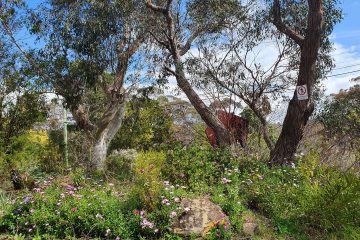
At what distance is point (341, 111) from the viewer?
11805 mm

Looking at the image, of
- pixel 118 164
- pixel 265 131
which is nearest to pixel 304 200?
pixel 118 164

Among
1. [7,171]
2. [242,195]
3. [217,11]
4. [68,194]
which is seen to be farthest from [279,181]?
[217,11]

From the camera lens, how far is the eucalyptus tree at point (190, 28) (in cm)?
1092

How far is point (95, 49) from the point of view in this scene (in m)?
10.4

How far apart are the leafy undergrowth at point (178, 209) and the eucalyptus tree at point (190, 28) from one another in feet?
A: 14.9

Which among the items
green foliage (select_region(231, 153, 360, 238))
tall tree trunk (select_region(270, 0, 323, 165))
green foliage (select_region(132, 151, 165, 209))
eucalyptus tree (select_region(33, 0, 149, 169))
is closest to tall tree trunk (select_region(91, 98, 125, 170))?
eucalyptus tree (select_region(33, 0, 149, 169))

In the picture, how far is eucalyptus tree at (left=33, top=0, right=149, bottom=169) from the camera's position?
10391mm

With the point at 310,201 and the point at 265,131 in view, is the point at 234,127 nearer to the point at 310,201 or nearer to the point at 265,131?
the point at 265,131

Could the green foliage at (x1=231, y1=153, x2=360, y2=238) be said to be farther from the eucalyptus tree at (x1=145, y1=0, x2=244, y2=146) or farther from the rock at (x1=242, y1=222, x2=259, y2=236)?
the eucalyptus tree at (x1=145, y1=0, x2=244, y2=146)

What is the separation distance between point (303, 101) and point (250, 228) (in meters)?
4.61

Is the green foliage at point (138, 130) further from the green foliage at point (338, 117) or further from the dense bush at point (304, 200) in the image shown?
the dense bush at point (304, 200)

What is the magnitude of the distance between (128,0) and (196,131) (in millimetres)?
5233

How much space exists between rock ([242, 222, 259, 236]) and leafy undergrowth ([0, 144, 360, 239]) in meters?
0.03

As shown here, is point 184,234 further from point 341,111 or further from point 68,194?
point 341,111
